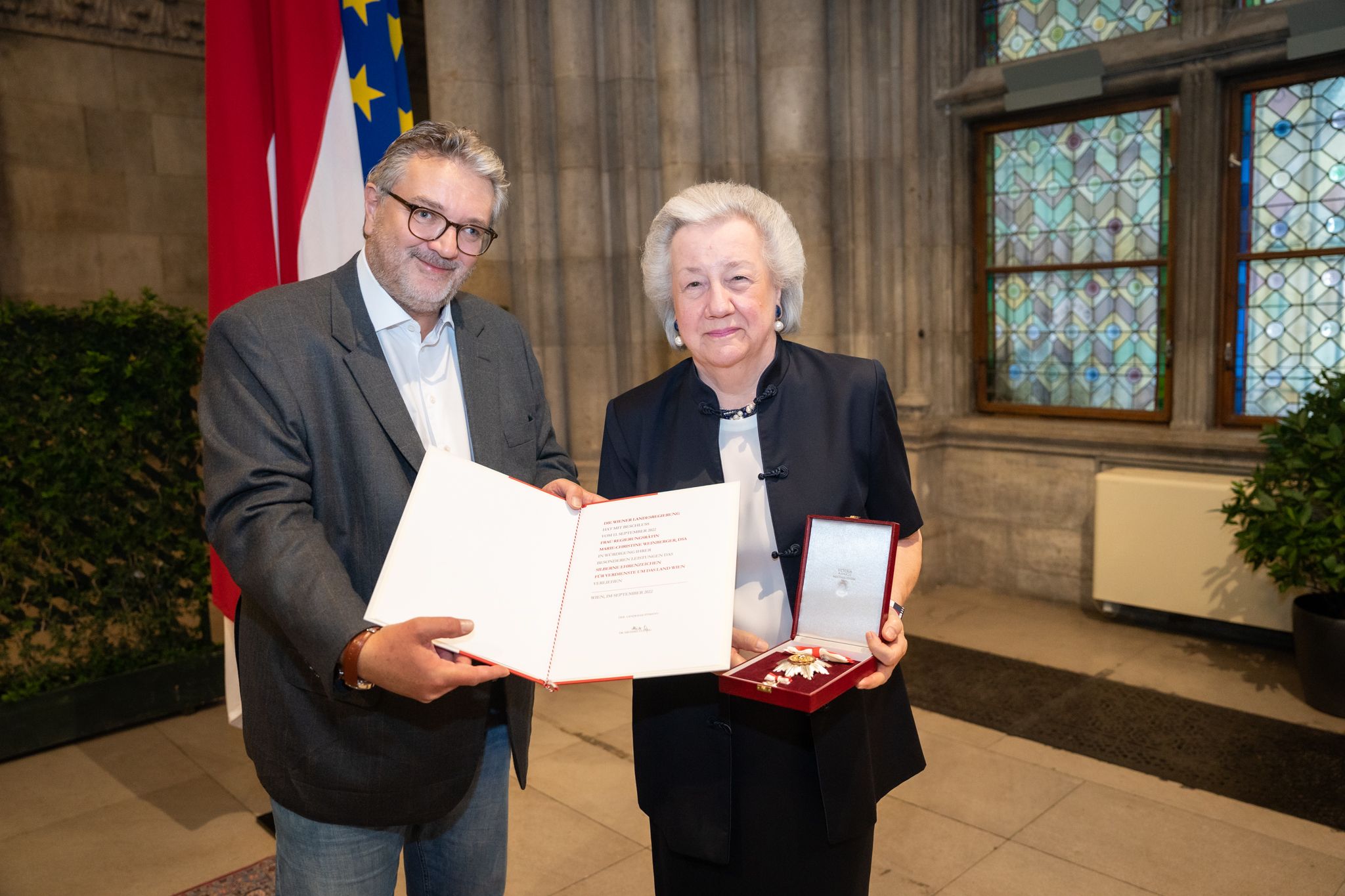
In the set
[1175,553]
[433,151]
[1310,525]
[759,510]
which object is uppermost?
[433,151]

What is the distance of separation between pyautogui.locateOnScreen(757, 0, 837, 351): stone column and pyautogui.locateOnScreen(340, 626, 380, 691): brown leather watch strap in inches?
159

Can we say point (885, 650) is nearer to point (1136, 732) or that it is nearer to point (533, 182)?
point (1136, 732)

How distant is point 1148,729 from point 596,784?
207 cm

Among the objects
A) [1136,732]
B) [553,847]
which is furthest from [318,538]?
[1136,732]

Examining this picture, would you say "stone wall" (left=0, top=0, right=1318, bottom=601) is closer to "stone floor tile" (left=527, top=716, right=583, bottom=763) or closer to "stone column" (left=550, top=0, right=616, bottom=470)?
"stone column" (left=550, top=0, right=616, bottom=470)

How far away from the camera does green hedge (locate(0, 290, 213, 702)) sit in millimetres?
3801

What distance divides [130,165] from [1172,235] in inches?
248

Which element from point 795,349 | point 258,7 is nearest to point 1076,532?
point 795,349

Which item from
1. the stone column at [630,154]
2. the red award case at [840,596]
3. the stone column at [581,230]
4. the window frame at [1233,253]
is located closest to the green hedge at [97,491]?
the stone column at [581,230]

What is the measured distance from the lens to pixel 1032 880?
2777 millimetres

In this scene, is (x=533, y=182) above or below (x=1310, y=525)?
above

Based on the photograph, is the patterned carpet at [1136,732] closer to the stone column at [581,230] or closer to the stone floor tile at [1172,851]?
the stone floor tile at [1172,851]

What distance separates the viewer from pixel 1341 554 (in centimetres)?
367

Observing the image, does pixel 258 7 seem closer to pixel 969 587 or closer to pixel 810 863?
pixel 810 863
